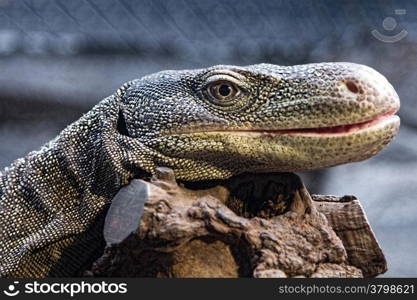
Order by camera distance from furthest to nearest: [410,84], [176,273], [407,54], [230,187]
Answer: [410,84] < [407,54] < [230,187] < [176,273]

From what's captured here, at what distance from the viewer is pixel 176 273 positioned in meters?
1.73

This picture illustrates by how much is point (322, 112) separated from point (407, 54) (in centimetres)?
95

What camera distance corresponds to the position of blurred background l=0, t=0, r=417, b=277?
2525 mm

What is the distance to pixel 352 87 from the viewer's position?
1.76 meters

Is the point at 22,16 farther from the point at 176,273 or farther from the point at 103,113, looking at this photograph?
the point at 176,273

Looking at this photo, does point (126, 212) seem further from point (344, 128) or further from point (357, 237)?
point (357, 237)

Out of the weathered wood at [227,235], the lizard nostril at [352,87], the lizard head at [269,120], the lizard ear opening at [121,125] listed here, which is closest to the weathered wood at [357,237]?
the weathered wood at [227,235]

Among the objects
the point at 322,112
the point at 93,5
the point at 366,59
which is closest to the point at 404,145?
the point at 366,59

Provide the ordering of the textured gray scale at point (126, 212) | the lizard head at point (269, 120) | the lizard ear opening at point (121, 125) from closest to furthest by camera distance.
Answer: the textured gray scale at point (126, 212) → the lizard head at point (269, 120) → the lizard ear opening at point (121, 125)

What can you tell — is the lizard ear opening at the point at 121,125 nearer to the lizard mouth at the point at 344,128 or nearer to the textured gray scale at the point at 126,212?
the textured gray scale at the point at 126,212

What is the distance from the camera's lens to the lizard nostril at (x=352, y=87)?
5.75 feet

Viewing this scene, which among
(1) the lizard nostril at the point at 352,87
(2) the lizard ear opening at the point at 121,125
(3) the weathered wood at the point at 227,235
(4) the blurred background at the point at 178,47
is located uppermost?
(4) the blurred background at the point at 178,47

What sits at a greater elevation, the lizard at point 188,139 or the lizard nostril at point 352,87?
the lizard nostril at point 352,87

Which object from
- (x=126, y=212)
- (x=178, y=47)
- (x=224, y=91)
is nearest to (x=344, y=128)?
(x=224, y=91)
